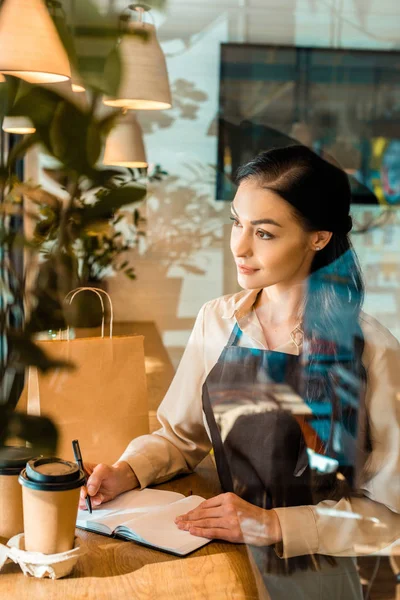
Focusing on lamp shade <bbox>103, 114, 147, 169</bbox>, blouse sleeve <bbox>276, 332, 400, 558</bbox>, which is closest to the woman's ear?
blouse sleeve <bbox>276, 332, 400, 558</bbox>

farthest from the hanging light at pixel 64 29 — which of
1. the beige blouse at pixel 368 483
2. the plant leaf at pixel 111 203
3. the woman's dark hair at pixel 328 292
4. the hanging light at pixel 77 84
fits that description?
the beige blouse at pixel 368 483

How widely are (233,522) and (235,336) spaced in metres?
0.25

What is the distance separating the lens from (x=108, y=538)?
94cm

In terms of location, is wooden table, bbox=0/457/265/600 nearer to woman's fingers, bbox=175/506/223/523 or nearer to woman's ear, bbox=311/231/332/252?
woman's fingers, bbox=175/506/223/523

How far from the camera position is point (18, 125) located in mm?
895

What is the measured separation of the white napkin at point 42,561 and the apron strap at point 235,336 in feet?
1.11

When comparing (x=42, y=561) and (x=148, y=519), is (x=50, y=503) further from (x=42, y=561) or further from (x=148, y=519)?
(x=148, y=519)

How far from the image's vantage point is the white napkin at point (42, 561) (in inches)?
33.3

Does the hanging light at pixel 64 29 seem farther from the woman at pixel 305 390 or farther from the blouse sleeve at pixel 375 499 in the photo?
the blouse sleeve at pixel 375 499

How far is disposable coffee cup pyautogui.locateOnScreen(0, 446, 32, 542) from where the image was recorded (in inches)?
35.0

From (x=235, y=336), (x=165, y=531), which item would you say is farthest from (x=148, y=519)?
(x=235, y=336)

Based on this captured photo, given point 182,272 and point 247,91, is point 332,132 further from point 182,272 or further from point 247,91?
point 182,272

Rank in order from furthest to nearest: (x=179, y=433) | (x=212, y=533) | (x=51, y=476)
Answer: (x=179, y=433) → (x=212, y=533) → (x=51, y=476)

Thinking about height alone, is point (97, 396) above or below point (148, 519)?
above
